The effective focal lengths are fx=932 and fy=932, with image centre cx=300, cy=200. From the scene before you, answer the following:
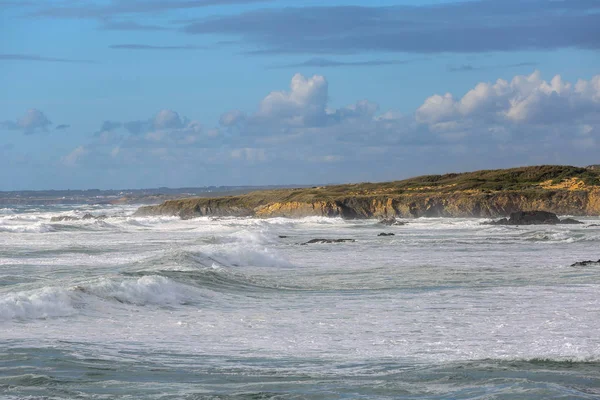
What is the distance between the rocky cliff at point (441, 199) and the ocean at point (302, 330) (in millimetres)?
44239

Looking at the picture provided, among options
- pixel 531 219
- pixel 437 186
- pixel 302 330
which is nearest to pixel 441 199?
pixel 531 219

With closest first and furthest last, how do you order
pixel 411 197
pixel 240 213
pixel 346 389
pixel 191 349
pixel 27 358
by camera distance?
pixel 346 389, pixel 27 358, pixel 191 349, pixel 411 197, pixel 240 213

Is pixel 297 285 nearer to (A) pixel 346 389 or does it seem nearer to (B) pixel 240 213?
(A) pixel 346 389

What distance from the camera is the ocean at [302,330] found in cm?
975

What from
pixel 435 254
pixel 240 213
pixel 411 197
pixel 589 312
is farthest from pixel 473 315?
pixel 240 213

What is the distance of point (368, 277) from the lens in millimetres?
22234

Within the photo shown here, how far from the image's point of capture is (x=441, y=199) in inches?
2862

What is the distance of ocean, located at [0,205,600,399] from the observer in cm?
975

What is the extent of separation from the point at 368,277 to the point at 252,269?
444 cm

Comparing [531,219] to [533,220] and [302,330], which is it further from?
[302,330]

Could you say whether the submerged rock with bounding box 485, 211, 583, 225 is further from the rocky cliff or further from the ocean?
the ocean

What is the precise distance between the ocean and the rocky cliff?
44.2m

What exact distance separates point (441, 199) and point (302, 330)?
59820mm

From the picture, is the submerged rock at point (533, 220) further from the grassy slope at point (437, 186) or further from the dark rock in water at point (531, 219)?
the grassy slope at point (437, 186)
